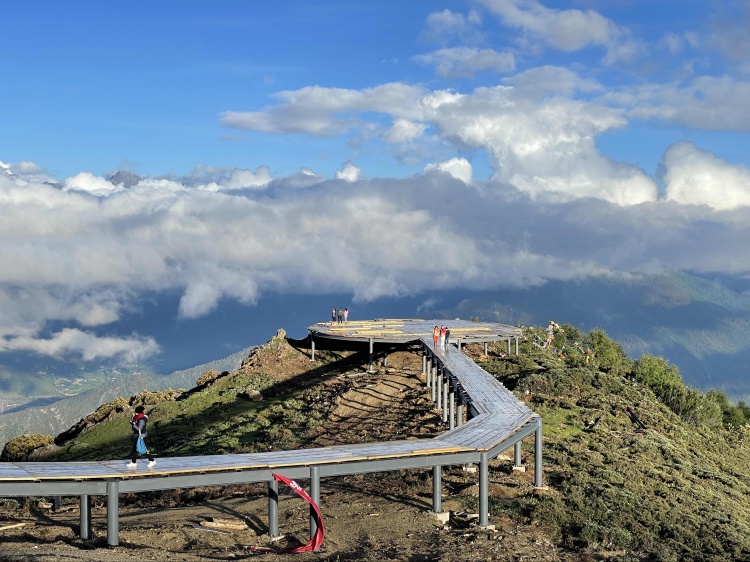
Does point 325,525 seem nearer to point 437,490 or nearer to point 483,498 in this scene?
point 437,490

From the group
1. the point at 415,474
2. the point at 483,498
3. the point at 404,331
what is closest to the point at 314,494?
the point at 483,498

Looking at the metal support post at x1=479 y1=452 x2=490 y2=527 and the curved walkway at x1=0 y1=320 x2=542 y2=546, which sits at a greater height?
the curved walkway at x1=0 y1=320 x2=542 y2=546

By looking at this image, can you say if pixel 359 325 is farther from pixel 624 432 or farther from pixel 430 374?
pixel 624 432

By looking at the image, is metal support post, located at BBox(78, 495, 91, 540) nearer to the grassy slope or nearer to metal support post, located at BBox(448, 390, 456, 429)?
the grassy slope

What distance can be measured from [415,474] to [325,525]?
8.07 m

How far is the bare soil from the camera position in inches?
1045

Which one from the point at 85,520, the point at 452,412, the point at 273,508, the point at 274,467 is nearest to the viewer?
the point at 85,520

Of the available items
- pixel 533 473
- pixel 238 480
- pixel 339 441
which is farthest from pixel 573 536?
pixel 339 441

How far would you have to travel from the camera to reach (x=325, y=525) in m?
29.9

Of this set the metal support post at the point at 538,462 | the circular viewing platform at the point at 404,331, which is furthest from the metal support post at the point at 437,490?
the circular viewing platform at the point at 404,331

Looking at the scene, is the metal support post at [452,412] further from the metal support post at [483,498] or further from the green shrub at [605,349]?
the green shrub at [605,349]

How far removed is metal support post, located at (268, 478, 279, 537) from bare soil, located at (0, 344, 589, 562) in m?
0.33

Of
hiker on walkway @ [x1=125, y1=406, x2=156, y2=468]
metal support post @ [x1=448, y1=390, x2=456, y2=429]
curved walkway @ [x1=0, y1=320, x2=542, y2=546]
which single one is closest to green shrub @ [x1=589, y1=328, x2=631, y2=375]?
metal support post @ [x1=448, y1=390, x2=456, y2=429]

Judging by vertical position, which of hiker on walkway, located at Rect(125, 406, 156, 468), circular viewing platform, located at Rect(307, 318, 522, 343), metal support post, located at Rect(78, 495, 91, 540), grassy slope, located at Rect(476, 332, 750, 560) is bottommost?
grassy slope, located at Rect(476, 332, 750, 560)
